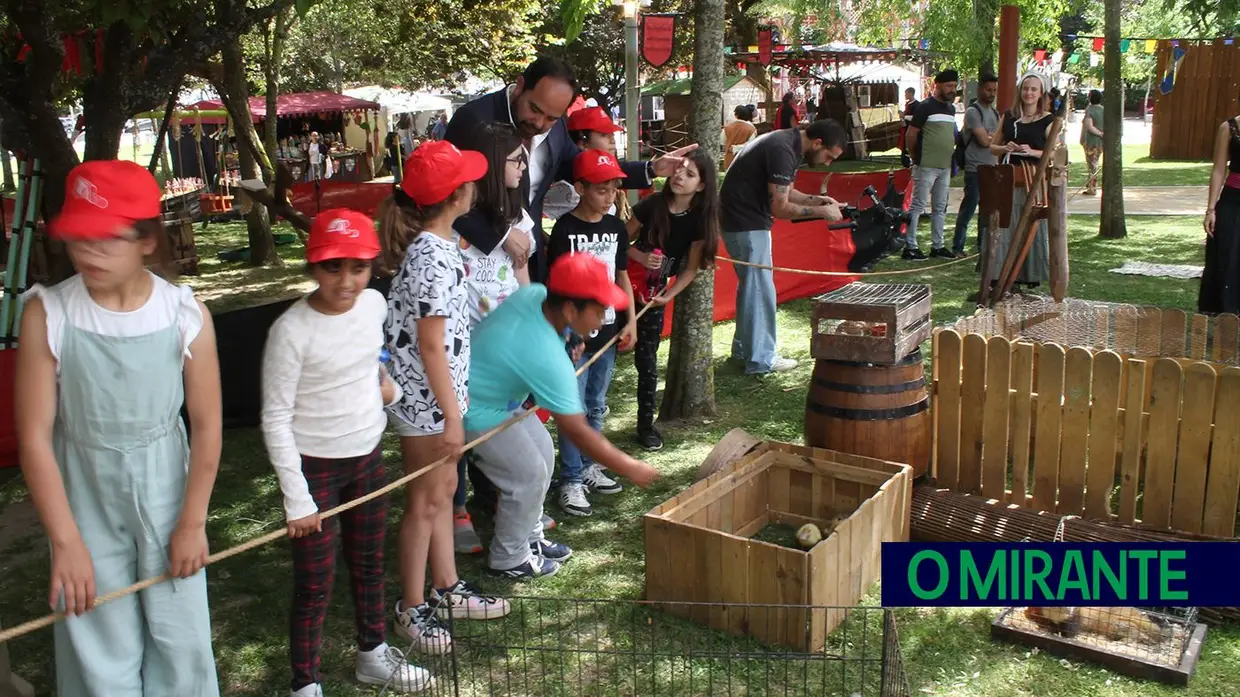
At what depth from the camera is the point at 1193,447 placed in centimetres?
419

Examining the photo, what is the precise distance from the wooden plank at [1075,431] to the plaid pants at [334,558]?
2722 millimetres

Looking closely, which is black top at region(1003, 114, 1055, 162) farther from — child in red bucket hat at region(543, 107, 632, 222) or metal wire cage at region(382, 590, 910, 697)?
metal wire cage at region(382, 590, 910, 697)

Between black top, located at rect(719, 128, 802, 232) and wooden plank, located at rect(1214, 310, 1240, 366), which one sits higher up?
black top, located at rect(719, 128, 802, 232)

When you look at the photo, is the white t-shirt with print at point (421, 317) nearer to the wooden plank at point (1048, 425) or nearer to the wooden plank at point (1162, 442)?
the wooden plank at point (1048, 425)

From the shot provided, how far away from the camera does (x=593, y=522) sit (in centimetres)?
482

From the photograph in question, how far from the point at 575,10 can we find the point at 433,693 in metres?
3.29

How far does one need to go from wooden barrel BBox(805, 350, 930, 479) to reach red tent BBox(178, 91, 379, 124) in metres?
23.4

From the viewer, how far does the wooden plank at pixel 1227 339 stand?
4.96 metres

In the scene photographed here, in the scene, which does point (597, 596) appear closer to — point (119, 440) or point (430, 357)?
point (430, 357)

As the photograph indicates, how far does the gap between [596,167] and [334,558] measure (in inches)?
80.0

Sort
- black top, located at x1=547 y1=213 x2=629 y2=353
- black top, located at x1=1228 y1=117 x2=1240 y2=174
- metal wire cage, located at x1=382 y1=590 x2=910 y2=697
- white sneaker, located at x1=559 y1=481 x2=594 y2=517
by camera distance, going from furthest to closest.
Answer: black top, located at x1=1228 y1=117 x2=1240 y2=174 → white sneaker, located at x1=559 y1=481 x2=594 y2=517 → black top, located at x1=547 y1=213 x2=629 y2=353 → metal wire cage, located at x1=382 y1=590 x2=910 y2=697

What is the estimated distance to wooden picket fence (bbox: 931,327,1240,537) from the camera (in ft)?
13.6

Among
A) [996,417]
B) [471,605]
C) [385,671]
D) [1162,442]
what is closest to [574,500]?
[471,605]

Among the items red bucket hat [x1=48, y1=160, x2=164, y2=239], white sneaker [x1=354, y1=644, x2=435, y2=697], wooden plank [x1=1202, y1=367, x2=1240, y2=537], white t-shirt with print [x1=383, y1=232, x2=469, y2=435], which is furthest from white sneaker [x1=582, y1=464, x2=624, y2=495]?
red bucket hat [x1=48, y1=160, x2=164, y2=239]
